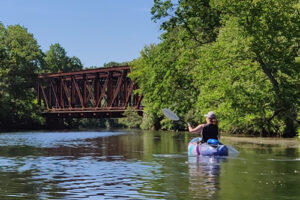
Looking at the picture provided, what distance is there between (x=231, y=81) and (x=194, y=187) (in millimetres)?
21189

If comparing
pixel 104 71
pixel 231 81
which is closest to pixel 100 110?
pixel 104 71

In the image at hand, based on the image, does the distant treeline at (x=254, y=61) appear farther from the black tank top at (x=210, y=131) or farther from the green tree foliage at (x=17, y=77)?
the green tree foliage at (x=17, y=77)

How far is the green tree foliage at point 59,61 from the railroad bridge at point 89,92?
25.1m

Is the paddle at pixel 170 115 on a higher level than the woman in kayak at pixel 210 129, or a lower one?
higher

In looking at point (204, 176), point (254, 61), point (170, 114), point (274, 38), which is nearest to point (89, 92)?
point (254, 61)

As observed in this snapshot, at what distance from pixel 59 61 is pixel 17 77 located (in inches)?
2353

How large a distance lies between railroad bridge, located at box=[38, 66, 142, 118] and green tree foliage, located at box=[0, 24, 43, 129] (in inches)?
300

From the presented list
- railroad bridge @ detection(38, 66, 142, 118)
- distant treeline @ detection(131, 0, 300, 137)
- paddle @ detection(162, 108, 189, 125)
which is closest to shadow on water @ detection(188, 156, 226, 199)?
paddle @ detection(162, 108, 189, 125)

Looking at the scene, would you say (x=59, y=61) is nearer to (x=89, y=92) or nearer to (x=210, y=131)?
(x=89, y=92)

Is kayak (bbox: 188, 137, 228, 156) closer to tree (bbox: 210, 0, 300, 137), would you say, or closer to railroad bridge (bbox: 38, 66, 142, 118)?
tree (bbox: 210, 0, 300, 137)

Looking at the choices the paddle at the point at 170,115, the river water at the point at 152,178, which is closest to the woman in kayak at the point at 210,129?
the river water at the point at 152,178

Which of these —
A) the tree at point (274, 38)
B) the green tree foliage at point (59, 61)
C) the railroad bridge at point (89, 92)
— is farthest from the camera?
the green tree foliage at point (59, 61)

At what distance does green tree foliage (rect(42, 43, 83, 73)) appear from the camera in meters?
142

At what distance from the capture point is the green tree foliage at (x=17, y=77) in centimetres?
8269
